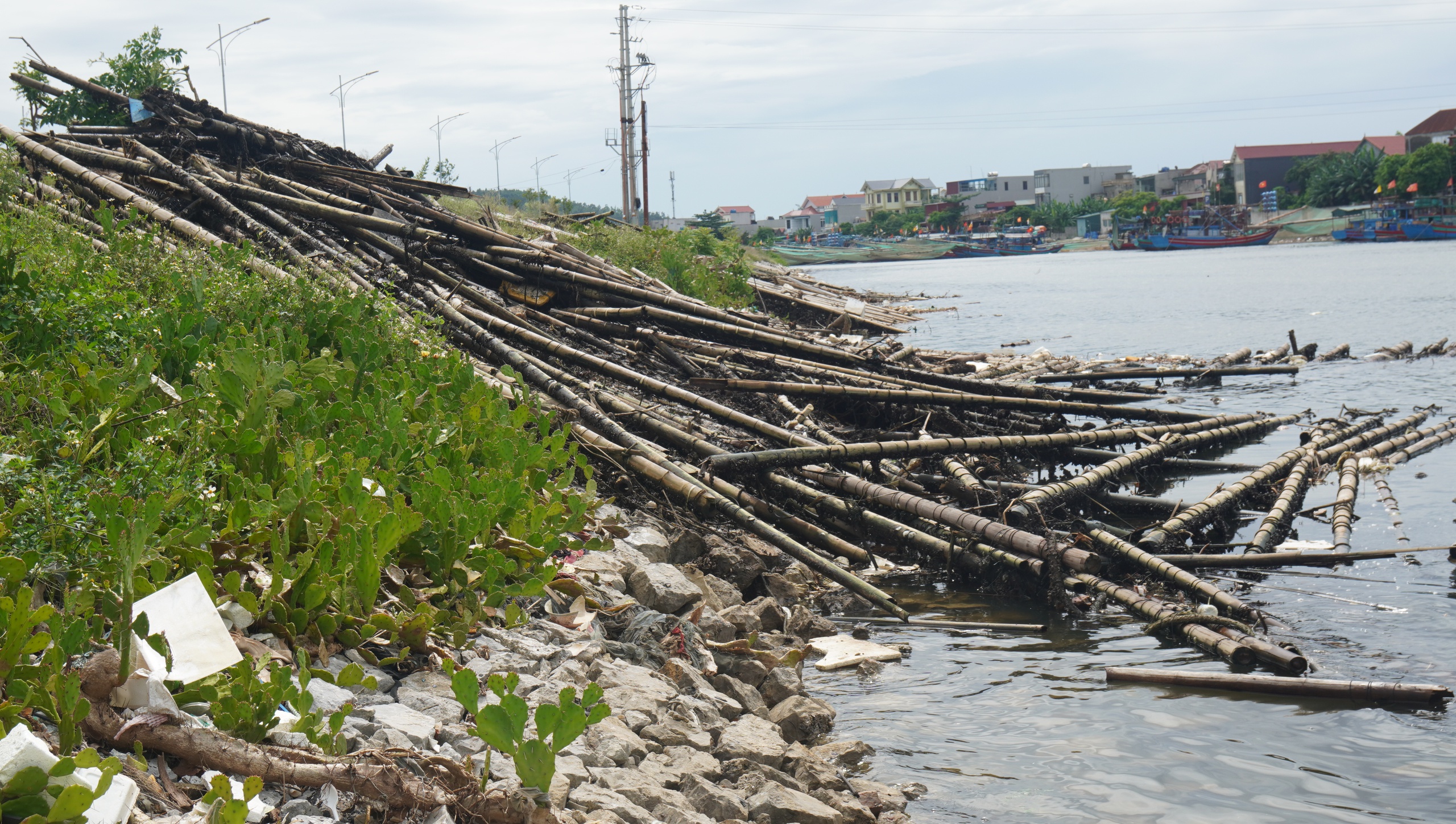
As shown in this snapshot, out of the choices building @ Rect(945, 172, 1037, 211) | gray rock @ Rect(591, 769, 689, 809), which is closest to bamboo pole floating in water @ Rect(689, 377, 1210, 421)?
gray rock @ Rect(591, 769, 689, 809)

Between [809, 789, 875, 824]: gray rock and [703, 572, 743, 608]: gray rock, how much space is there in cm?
280

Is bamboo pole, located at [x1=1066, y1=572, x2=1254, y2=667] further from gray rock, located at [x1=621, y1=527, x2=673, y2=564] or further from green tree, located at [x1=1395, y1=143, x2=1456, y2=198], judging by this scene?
green tree, located at [x1=1395, y1=143, x2=1456, y2=198]

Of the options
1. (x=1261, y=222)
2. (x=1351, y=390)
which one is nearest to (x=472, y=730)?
(x=1351, y=390)

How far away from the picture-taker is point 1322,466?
13211 millimetres

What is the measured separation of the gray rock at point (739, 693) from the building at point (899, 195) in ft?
582

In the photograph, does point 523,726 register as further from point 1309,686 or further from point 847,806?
point 1309,686

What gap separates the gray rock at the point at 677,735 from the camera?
4.73 meters

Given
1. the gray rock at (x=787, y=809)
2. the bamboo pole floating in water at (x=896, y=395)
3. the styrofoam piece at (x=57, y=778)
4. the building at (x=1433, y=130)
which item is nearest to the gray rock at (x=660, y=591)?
the gray rock at (x=787, y=809)

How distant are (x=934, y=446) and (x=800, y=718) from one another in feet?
17.1

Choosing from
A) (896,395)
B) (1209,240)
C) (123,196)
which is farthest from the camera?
(1209,240)

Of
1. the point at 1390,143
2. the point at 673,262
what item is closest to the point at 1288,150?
the point at 1390,143

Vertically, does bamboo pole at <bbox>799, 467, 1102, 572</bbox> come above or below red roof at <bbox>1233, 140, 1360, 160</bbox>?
below

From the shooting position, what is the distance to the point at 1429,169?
328 feet

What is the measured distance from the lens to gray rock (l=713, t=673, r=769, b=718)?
19.6 ft
